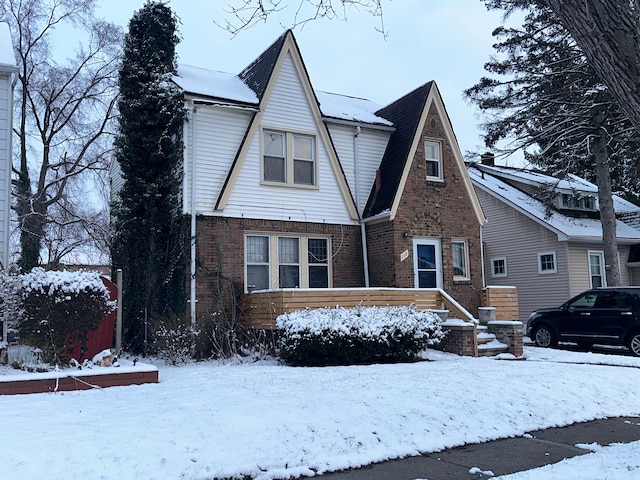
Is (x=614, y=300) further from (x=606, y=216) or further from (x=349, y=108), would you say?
(x=349, y=108)

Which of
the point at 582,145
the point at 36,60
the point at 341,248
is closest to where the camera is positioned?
the point at 341,248

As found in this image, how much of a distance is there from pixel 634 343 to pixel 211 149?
40.2 feet

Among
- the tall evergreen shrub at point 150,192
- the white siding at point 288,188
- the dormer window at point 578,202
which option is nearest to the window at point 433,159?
the white siding at point 288,188

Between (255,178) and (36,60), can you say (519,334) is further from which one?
(36,60)

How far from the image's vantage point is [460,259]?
17641 millimetres

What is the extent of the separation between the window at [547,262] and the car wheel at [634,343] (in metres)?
8.26

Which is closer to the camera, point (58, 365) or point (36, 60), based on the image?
point (58, 365)

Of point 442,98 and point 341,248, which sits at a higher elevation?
point 442,98

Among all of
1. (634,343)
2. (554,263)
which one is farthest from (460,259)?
(554,263)

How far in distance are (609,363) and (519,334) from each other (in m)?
2.09

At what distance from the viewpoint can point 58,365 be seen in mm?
9055

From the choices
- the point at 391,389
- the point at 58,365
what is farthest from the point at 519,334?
the point at 58,365

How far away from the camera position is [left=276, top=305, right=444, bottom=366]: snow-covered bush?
11617 mm

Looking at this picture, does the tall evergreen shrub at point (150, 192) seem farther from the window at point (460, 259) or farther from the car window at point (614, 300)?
the car window at point (614, 300)
